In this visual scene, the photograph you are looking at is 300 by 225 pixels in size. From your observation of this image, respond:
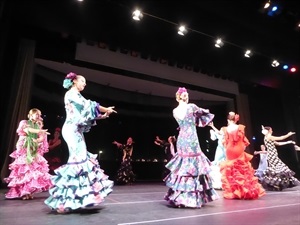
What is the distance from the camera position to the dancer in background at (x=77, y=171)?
8.52 ft

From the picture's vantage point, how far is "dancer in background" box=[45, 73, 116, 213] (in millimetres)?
2596

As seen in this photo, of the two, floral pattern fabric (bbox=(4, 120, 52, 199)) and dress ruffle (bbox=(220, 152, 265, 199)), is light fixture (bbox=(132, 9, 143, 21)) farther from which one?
dress ruffle (bbox=(220, 152, 265, 199))

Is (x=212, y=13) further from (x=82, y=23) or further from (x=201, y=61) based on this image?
(x=82, y=23)

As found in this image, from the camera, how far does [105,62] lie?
21.5 feet

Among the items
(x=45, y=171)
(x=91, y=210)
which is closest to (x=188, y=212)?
(x=91, y=210)

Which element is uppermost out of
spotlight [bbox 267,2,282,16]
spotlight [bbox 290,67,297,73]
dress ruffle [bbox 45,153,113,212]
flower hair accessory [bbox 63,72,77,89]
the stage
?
spotlight [bbox 267,2,282,16]

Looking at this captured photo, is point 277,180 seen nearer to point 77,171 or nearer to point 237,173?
point 237,173

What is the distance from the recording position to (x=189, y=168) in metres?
3.08

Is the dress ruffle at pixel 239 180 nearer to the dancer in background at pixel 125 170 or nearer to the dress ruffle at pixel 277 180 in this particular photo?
the dress ruffle at pixel 277 180

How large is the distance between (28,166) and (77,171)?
1724 millimetres

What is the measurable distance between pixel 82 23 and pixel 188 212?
440cm

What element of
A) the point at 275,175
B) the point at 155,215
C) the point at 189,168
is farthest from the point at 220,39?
the point at 155,215

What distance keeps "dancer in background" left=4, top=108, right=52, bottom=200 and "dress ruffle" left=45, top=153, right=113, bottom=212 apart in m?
1.28

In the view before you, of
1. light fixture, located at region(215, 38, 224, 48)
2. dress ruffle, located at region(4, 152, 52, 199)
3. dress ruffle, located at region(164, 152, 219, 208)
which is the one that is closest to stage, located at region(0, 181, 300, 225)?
dress ruffle, located at region(164, 152, 219, 208)
